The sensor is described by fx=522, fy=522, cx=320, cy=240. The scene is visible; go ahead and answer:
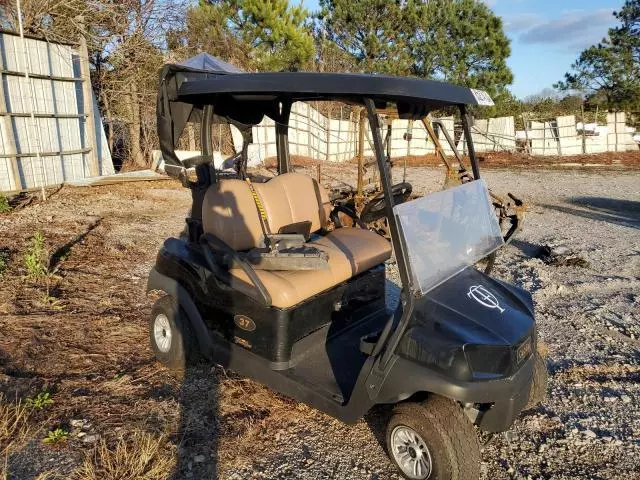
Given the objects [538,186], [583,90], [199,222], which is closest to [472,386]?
[199,222]

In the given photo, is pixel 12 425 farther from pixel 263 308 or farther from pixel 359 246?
pixel 359 246

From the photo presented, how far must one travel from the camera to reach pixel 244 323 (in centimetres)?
307

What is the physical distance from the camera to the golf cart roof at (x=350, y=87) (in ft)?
7.70

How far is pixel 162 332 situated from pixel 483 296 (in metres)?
2.22

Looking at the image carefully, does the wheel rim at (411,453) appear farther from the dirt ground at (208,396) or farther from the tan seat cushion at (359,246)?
the tan seat cushion at (359,246)

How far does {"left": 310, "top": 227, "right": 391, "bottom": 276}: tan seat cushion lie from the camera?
11.1ft

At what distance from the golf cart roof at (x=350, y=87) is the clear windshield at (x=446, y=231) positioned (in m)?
0.50

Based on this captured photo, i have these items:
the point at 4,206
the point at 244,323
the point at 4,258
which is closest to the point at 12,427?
the point at 244,323

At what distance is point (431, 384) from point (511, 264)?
4.35m

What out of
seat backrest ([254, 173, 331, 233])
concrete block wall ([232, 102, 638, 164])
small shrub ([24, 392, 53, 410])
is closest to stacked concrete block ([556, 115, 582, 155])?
concrete block wall ([232, 102, 638, 164])

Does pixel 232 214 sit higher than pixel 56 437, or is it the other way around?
pixel 232 214

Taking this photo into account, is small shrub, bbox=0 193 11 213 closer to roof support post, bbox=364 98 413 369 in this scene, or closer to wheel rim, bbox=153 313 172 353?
wheel rim, bbox=153 313 172 353

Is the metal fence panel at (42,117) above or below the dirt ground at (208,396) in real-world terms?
above

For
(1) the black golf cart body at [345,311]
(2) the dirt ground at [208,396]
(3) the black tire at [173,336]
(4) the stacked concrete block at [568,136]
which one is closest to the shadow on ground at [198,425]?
(2) the dirt ground at [208,396]
